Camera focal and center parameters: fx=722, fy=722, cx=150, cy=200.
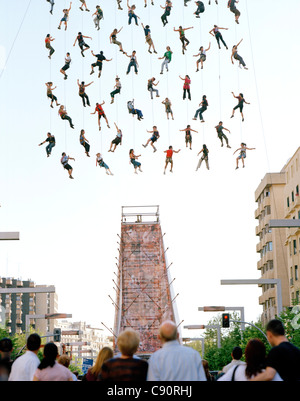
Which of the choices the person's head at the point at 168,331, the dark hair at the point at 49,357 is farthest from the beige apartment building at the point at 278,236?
the person's head at the point at 168,331

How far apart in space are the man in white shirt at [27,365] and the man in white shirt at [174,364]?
278 centimetres

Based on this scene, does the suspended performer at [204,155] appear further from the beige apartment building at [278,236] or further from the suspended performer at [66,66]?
the beige apartment building at [278,236]

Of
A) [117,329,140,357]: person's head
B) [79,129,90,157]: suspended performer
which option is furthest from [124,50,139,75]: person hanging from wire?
[117,329,140,357]: person's head

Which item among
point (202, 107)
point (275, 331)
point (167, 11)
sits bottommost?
point (275, 331)

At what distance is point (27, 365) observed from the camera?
10.8 meters

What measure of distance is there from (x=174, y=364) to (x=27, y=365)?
9.97 ft

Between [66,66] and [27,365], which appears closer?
[27,365]

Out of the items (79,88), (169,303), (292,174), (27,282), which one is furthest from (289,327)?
(27,282)

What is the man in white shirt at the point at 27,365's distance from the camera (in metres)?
10.7

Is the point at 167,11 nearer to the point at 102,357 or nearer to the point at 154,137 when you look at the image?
the point at 154,137

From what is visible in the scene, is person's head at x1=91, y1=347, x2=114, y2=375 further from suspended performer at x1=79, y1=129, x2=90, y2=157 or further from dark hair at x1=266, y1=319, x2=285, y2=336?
suspended performer at x1=79, y1=129, x2=90, y2=157

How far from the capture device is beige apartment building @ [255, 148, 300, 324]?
81062 mm

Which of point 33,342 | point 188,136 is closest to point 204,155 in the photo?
point 188,136
